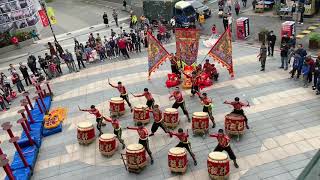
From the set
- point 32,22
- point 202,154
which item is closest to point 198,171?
point 202,154

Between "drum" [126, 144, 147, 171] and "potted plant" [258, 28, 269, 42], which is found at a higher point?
"potted plant" [258, 28, 269, 42]

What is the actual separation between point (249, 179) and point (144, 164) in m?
4.19

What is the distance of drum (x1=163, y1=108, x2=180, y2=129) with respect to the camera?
1698 centimetres

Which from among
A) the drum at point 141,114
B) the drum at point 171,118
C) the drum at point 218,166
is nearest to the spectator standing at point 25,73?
the drum at point 141,114

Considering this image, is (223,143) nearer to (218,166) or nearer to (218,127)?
(218,166)

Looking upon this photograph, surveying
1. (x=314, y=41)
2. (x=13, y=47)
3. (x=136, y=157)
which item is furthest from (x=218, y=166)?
(x=13, y=47)

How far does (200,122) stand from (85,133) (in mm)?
5443

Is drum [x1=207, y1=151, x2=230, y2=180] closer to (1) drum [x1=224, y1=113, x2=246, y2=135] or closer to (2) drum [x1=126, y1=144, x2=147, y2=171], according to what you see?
(1) drum [x1=224, y1=113, x2=246, y2=135]

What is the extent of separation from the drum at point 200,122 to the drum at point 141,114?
2.82 metres

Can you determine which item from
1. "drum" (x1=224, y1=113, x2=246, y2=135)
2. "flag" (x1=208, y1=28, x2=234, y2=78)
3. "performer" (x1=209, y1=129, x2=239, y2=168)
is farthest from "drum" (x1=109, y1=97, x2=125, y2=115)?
"performer" (x1=209, y1=129, x2=239, y2=168)

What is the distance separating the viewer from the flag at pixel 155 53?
21.4 metres

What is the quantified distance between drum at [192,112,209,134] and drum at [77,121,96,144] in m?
4.87

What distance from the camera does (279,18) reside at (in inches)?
1233

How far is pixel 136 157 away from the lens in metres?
14.4
